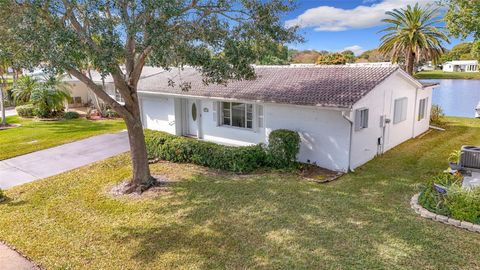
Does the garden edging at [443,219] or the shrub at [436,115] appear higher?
the shrub at [436,115]

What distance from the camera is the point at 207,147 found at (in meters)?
13.2

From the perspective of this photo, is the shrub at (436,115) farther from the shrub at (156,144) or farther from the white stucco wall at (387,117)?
the shrub at (156,144)

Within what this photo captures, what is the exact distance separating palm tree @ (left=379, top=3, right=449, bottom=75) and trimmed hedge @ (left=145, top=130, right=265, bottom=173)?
17.5 m

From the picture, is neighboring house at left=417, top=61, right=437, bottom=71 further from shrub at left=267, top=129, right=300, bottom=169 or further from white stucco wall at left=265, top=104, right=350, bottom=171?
shrub at left=267, top=129, right=300, bottom=169

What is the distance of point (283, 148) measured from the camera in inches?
488

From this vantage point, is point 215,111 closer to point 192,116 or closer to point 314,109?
point 192,116

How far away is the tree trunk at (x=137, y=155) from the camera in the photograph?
35.4ft

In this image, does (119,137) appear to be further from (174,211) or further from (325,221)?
(325,221)

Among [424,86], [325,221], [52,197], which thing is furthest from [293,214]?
[424,86]

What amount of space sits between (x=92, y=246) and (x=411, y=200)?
8650mm

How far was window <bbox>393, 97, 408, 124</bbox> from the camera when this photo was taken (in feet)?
49.4

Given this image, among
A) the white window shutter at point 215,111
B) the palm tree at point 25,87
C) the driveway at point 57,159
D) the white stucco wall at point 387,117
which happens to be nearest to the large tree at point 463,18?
the white stucco wall at point 387,117

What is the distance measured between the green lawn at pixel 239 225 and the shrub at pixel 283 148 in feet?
2.46

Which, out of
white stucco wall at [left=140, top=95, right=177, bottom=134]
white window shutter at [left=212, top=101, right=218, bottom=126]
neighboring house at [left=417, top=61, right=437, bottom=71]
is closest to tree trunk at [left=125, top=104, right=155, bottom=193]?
white window shutter at [left=212, top=101, right=218, bottom=126]
